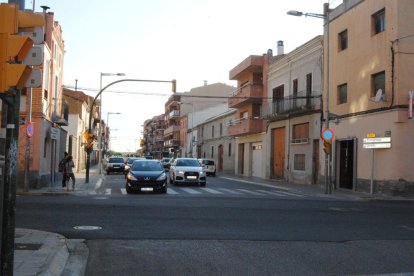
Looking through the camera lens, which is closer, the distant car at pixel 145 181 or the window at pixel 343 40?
the distant car at pixel 145 181

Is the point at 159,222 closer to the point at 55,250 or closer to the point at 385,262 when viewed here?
the point at 55,250

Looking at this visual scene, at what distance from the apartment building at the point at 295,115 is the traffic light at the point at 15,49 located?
88.0ft

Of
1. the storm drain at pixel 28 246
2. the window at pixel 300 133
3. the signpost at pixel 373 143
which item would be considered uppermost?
the window at pixel 300 133

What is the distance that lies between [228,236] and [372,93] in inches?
680

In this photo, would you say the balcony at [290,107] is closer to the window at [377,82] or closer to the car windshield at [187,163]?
the window at [377,82]

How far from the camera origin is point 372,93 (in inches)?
986

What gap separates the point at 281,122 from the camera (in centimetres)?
3778

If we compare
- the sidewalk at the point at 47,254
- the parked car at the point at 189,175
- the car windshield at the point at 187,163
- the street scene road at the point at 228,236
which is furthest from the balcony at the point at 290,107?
the sidewalk at the point at 47,254

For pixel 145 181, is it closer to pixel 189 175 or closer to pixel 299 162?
pixel 189 175

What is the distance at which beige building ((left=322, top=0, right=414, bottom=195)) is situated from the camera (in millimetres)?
22781

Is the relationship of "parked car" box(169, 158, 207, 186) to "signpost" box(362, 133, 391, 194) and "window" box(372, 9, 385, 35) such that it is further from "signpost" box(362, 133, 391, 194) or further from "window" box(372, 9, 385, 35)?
"window" box(372, 9, 385, 35)

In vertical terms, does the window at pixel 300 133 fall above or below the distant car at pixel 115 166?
above

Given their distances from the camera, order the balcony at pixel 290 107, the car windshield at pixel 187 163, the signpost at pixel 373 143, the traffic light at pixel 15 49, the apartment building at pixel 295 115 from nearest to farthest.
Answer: the traffic light at pixel 15 49 < the signpost at pixel 373 143 < the car windshield at pixel 187 163 < the balcony at pixel 290 107 < the apartment building at pixel 295 115

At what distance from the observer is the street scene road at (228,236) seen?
7.57m
